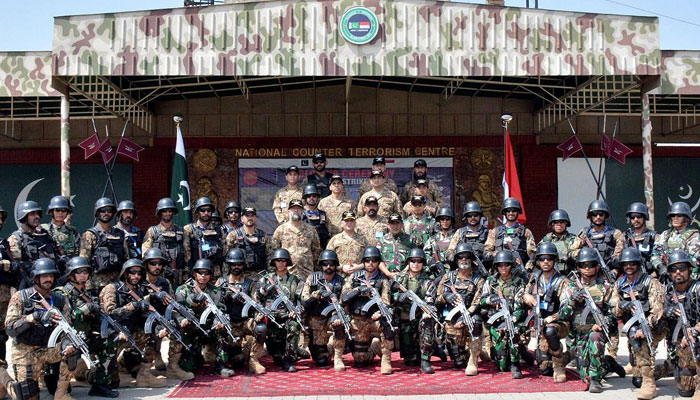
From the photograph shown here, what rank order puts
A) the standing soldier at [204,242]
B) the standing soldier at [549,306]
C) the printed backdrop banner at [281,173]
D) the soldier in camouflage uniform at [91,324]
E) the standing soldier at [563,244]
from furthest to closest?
the printed backdrop banner at [281,173] → the standing soldier at [204,242] → the standing soldier at [563,244] → the standing soldier at [549,306] → the soldier in camouflage uniform at [91,324]

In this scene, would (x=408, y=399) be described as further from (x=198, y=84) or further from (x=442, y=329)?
(x=198, y=84)

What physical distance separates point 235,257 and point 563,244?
4.49 meters

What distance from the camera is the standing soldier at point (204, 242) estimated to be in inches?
414

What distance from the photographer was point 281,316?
9.68 metres

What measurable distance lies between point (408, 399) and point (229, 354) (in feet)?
8.74

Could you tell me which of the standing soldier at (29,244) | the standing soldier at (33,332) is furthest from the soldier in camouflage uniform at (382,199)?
the standing soldier at (33,332)

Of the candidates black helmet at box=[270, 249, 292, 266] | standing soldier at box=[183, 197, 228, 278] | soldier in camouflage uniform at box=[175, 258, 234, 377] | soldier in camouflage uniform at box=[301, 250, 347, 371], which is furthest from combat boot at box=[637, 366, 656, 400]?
standing soldier at box=[183, 197, 228, 278]

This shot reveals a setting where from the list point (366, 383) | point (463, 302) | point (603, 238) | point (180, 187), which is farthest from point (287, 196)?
point (603, 238)

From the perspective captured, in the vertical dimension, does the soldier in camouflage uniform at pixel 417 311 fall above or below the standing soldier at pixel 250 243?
below

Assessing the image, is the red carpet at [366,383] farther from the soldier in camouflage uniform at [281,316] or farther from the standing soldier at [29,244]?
the standing soldier at [29,244]

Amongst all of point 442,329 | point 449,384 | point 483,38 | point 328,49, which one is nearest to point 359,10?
point 328,49

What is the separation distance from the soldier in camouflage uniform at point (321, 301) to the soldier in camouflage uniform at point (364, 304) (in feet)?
0.58

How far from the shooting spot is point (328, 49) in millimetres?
12227

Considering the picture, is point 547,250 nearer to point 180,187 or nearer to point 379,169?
point 379,169
